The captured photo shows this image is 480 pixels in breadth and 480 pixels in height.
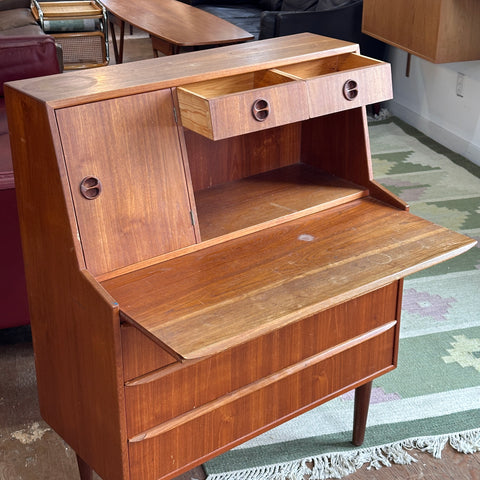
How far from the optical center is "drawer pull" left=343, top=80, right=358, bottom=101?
1.65m

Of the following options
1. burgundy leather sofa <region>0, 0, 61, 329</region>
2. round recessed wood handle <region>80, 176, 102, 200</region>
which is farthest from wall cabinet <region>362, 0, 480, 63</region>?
round recessed wood handle <region>80, 176, 102, 200</region>

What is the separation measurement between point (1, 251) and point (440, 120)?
3002 mm

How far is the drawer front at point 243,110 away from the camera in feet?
4.75

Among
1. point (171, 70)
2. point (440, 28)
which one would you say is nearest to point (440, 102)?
point (440, 28)

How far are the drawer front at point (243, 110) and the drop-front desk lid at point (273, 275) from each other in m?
0.30

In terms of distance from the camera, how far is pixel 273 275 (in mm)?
1557

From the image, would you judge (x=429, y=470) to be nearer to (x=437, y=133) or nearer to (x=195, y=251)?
(x=195, y=251)

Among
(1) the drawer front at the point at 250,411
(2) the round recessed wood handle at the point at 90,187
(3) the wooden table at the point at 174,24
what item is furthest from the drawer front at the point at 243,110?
(3) the wooden table at the point at 174,24

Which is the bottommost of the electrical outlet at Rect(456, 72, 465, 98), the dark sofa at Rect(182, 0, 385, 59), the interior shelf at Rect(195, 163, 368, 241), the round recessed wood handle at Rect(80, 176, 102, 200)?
the electrical outlet at Rect(456, 72, 465, 98)

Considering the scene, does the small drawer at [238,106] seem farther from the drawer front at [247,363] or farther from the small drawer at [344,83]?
the drawer front at [247,363]

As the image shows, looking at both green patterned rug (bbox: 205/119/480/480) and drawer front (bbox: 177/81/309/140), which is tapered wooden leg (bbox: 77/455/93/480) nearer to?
green patterned rug (bbox: 205/119/480/480)

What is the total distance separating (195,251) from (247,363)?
11.5 inches

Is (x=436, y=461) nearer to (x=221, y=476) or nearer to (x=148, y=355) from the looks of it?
(x=221, y=476)

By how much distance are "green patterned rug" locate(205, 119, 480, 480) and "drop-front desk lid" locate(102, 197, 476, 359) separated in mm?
738
